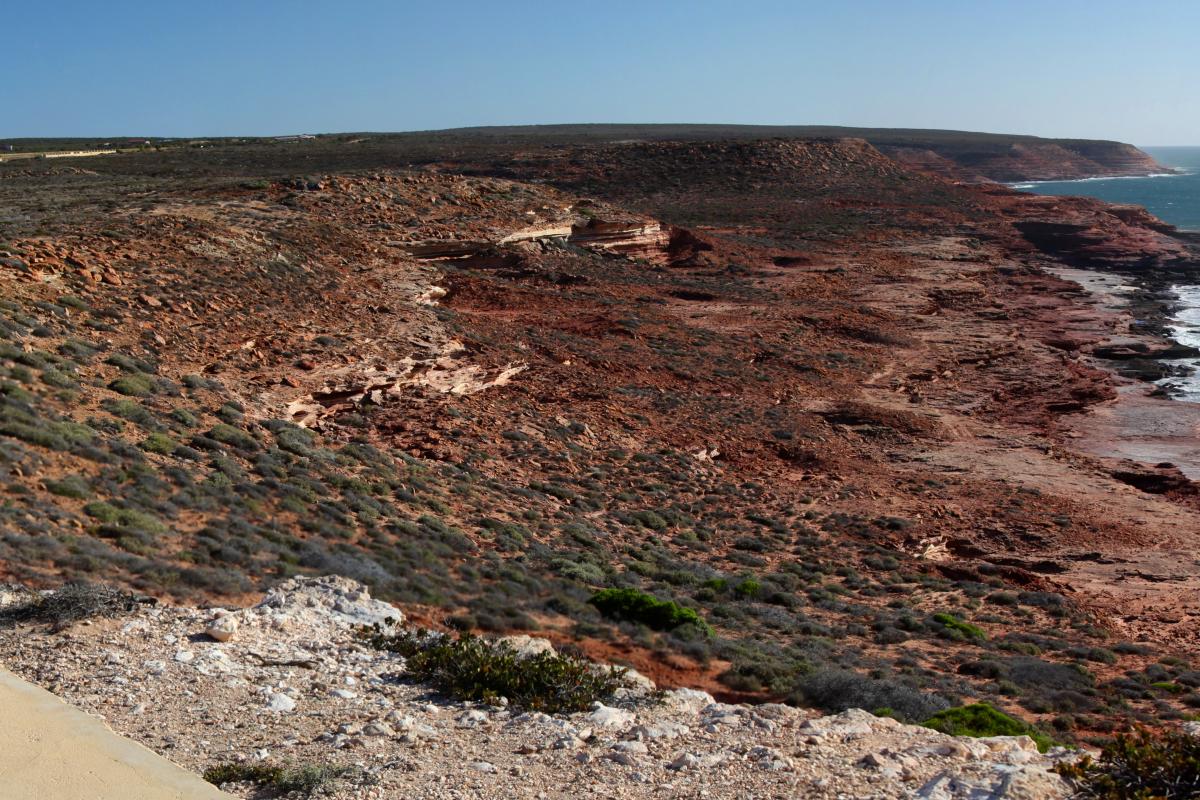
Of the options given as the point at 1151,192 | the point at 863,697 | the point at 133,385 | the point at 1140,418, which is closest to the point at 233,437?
the point at 133,385

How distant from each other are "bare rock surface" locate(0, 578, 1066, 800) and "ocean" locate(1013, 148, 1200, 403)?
1241 inches

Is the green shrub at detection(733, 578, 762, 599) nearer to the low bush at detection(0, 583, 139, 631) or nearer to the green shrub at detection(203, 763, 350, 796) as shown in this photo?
the low bush at detection(0, 583, 139, 631)

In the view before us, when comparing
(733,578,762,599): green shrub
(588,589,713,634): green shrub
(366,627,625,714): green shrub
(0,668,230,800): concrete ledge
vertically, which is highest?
(0,668,230,800): concrete ledge

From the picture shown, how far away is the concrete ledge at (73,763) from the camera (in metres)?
5.80

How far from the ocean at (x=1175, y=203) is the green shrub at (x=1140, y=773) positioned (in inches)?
1239

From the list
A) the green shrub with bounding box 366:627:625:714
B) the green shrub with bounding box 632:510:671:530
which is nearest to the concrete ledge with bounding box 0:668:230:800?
the green shrub with bounding box 366:627:625:714

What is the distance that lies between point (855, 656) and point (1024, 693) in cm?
211

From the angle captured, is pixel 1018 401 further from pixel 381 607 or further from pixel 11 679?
pixel 11 679

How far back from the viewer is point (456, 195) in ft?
131

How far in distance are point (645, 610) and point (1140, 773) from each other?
7.52 m

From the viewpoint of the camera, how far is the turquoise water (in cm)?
10625

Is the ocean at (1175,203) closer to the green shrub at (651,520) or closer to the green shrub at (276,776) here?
the green shrub at (651,520)

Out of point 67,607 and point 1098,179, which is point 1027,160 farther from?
point 67,607

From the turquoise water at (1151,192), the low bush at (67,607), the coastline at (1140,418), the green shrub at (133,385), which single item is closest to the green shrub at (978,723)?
the low bush at (67,607)
